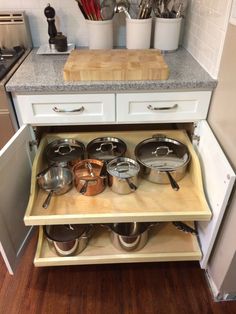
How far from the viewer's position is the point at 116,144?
1291 mm

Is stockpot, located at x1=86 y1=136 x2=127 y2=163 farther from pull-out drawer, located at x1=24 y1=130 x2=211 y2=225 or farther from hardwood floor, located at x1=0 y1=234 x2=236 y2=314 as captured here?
hardwood floor, located at x1=0 y1=234 x2=236 y2=314

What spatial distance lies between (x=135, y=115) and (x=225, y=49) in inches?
16.5

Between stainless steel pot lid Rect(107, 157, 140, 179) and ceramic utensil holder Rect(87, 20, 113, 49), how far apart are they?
59 cm

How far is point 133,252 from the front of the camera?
1196 millimetres

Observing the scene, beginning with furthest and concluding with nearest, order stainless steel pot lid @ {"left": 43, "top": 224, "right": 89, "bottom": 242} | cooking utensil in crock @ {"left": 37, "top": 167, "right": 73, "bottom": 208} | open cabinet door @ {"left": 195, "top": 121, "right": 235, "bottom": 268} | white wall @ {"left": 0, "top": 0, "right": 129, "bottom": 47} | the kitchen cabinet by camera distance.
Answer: white wall @ {"left": 0, "top": 0, "right": 129, "bottom": 47} → stainless steel pot lid @ {"left": 43, "top": 224, "right": 89, "bottom": 242} → cooking utensil in crock @ {"left": 37, "top": 167, "right": 73, "bottom": 208} → the kitchen cabinet → open cabinet door @ {"left": 195, "top": 121, "right": 235, "bottom": 268}

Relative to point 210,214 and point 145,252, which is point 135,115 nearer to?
point 210,214

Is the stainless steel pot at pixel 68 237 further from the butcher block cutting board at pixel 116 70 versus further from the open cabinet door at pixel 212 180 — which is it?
the butcher block cutting board at pixel 116 70

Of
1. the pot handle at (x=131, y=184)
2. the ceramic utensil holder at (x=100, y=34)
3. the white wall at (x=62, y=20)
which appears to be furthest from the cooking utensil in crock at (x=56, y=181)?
the white wall at (x=62, y=20)

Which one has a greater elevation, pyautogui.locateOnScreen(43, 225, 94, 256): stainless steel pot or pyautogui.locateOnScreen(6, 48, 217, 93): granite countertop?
pyautogui.locateOnScreen(6, 48, 217, 93): granite countertop

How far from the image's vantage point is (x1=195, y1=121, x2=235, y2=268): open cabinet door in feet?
3.04

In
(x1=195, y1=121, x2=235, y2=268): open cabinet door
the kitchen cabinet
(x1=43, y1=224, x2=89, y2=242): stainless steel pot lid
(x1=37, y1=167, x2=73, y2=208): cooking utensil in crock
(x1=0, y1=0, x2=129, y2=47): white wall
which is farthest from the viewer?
(x1=0, y1=0, x2=129, y2=47): white wall

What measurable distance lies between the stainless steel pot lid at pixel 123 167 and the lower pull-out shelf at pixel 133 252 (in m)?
0.35

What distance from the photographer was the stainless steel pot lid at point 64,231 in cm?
124

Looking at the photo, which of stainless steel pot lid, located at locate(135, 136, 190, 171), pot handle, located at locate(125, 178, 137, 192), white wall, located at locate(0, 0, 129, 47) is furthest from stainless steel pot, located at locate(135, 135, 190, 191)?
white wall, located at locate(0, 0, 129, 47)
